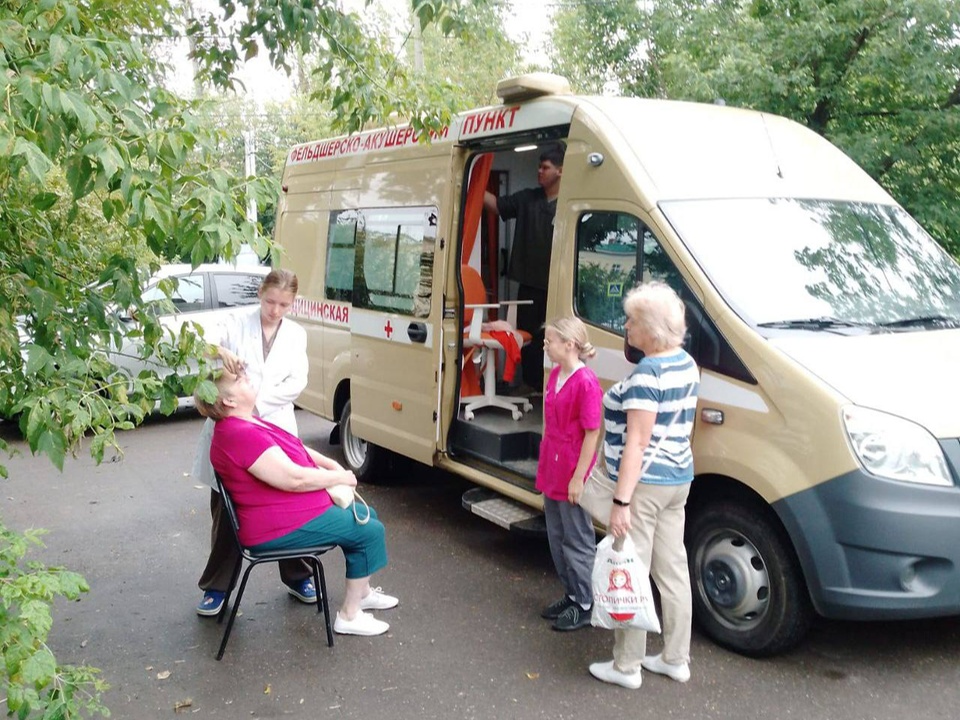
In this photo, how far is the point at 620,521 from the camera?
401cm

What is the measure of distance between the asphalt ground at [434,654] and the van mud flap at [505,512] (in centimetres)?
34

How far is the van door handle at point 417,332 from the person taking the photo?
645 cm

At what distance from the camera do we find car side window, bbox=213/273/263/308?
1077 cm

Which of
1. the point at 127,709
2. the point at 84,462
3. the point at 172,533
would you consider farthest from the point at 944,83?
the point at 84,462

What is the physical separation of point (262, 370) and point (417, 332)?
66.0 inches

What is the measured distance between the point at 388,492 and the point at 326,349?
133 cm

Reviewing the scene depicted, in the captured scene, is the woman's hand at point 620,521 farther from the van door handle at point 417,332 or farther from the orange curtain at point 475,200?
the orange curtain at point 475,200

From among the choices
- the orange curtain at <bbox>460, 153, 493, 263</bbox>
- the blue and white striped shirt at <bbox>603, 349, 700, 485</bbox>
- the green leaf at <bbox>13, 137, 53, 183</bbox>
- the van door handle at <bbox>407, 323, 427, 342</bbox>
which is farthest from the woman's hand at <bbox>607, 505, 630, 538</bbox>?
the orange curtain at <bbox>460, 153, 493, 263</bbox>

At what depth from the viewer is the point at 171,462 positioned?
8797 mm

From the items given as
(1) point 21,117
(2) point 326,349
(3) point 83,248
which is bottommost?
(2) point 326,349

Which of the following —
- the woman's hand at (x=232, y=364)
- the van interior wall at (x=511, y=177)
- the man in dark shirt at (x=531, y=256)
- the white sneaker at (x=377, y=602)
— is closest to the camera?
the woman's hand at (x=232, y=364)

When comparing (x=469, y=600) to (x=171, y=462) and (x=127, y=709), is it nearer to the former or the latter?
(x=127, y=709)

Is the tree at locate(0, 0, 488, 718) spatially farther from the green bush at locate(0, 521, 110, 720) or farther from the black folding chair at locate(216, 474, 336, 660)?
the black folding chair at locate(216, 474, 336, 660)

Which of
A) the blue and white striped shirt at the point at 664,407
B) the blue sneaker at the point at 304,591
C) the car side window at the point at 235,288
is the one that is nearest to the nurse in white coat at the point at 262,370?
the blue sneaker at the point at 304,591
